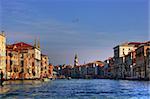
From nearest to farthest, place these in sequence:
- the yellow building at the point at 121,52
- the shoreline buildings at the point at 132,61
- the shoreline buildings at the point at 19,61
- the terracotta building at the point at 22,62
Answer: the shoreline buildings at the point at 19,61, the terracotta building at the point at 22,62, the shoreline buildings at the point at 132,61, the yellow building at the point at 121,52

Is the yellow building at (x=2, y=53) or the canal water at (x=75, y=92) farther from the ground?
the yellow building at (x=2, y=53)

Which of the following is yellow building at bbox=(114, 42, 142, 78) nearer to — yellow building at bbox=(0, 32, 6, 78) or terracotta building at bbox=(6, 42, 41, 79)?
terracotta building at bbox=(6, 42, 41, 79)

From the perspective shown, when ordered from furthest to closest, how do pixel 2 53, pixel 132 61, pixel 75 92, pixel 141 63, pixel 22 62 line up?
pixel 132 61
pixel 141 63
pixel 22 62
pixel 2 53
pixel 75 92

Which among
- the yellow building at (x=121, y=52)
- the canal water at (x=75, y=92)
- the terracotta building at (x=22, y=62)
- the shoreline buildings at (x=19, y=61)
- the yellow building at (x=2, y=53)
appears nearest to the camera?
the canal water at (x=75, y=92)

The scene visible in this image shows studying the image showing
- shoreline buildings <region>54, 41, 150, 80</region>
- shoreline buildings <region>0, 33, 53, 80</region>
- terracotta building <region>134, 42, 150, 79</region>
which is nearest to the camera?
shoreline buildings <region>0, 33, 53, 80</region>

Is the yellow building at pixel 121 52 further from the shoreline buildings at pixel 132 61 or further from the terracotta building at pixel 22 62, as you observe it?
the terracotta building at pixel 22 62

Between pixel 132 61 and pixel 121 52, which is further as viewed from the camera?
pixel 121 52

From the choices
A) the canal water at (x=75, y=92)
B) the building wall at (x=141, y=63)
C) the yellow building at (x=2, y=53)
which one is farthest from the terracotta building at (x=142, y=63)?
the canal water at (x=75, y=92)

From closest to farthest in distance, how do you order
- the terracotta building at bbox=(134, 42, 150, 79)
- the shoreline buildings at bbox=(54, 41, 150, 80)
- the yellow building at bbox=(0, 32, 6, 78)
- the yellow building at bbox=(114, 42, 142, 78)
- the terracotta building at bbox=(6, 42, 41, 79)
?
the yellow building at bbox=(0, 32, 6, 78) < the terracotta building at bbox=(6, 42, 41, 79) < the terracotta building at bbox=(134, 42, 150, 79) < the shoreline buildings at bbox=(54, 41, 150, 80) < the yellow building at bbox=(114, 42, 142, 78)

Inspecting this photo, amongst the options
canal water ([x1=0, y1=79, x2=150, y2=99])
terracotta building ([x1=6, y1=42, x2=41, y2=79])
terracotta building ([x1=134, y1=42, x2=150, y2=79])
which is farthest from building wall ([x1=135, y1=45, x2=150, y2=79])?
canal water ([x1=0, y1=79, x2=150, y2=99])

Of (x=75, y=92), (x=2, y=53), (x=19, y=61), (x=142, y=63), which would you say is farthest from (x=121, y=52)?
(x=75, y=92)

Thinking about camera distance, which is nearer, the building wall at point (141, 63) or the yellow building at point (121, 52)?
the building wall at point (141, 63)

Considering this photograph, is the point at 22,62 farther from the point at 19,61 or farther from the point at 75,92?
the point at 75,92

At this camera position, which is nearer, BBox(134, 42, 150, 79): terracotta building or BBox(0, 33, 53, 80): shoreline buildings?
BBox(0, 33, 53, 80): shoreline buildings
